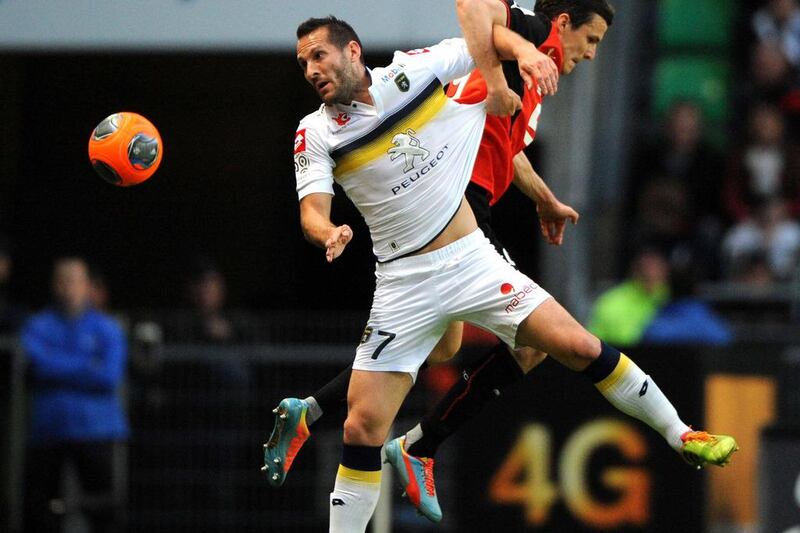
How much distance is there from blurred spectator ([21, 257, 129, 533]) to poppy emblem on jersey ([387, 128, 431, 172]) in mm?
5119

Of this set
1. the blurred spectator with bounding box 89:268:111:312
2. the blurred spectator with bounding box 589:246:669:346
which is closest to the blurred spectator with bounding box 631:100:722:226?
the blurred spectator with bounding box 589:246:669:346

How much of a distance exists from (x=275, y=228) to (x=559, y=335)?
1025 cm

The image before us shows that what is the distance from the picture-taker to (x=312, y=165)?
24.2 ft

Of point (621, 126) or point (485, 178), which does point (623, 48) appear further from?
point (485, 178)

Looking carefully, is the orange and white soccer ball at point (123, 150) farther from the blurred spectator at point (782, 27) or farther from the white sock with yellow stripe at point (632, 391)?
the blurred spectator at point (782, 27)

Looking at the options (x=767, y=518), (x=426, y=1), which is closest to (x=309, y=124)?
(x=426, y=1)

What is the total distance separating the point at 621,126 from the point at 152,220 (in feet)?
18.2

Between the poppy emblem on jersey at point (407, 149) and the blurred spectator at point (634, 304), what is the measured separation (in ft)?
15.7

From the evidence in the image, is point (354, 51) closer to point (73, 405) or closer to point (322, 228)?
point (322, 228)

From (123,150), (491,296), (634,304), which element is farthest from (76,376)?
(491,296)

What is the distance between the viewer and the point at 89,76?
17172mm

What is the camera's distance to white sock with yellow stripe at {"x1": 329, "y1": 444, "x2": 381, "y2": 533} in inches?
297

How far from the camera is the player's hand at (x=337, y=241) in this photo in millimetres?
6723

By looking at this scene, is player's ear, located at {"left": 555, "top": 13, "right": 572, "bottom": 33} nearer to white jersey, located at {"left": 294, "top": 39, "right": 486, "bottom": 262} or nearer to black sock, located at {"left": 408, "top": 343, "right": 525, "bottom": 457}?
white jersey, located at {"left": 294, "top": 39, "right": 486, "bottom": 262}
